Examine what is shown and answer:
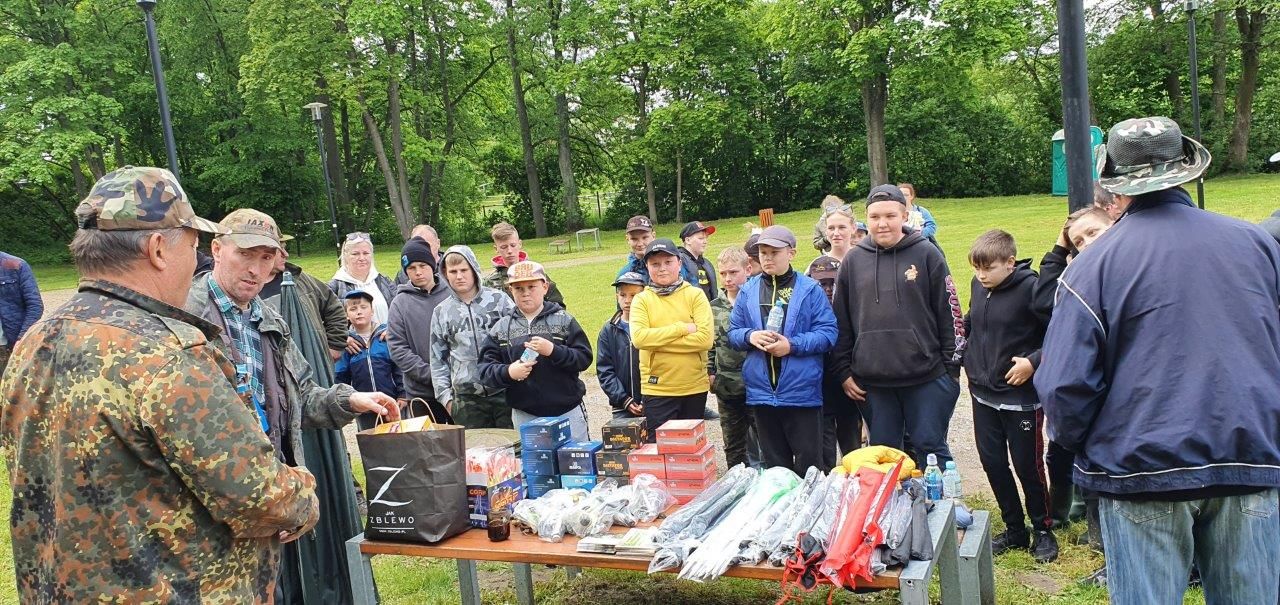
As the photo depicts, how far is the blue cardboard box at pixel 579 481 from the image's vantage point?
380cm

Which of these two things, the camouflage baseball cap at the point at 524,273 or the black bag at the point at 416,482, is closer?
the black bag at the point at 416,482

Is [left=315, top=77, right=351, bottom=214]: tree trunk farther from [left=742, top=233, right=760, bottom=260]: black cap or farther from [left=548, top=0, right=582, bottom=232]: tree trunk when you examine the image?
[left=742, top=233, right=760, bottom=260]: black cap

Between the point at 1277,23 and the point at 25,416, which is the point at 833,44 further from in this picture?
the point at 25,416

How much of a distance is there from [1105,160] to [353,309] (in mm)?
5112

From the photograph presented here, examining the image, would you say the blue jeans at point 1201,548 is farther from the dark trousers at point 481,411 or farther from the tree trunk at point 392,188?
the tree trunk at point 392,188

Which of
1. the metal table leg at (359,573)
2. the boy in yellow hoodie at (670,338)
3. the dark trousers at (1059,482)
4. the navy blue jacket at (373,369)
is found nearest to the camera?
the metal table leg at (359,573)

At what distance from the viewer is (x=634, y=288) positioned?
18.8ft

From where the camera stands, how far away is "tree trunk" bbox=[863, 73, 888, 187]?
28.3 metres

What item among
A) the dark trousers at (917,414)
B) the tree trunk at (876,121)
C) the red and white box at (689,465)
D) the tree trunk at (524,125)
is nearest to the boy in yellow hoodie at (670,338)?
the dark trousers at (917,414)

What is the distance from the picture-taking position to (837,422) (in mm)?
5766

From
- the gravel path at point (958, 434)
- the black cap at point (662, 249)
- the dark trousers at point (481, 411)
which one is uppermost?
the black cap at point (662, 249)

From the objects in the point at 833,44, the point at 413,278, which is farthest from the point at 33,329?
the point at 833,44

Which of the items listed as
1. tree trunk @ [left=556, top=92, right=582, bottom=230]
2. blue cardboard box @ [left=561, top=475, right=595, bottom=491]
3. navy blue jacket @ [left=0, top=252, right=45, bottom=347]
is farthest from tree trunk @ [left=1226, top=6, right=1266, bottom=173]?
navy blue jacket @ [left=0, top=252, right=45, bottom=347]

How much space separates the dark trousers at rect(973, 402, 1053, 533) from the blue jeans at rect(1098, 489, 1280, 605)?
1772 mm
